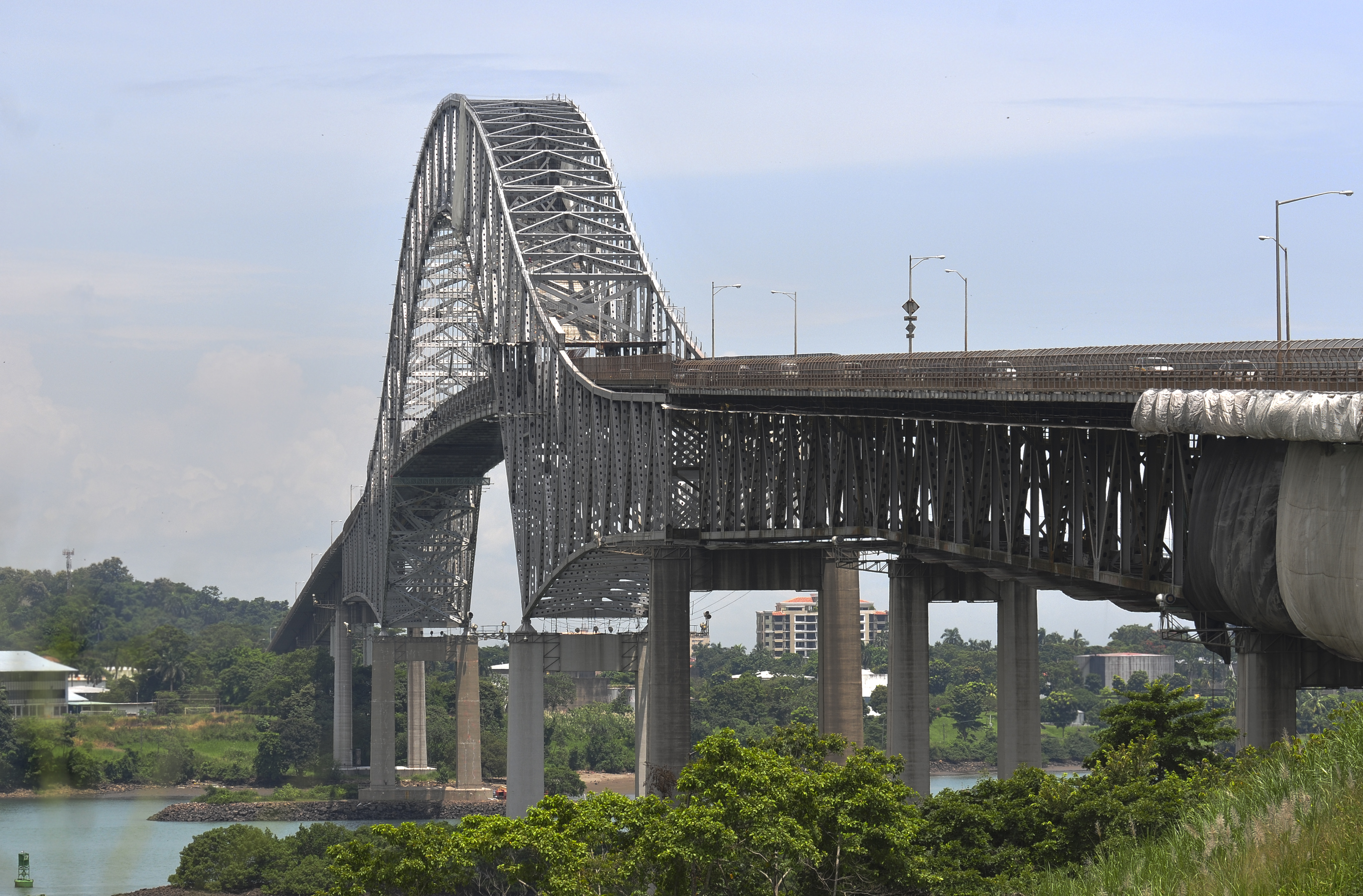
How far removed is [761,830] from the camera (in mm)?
45969

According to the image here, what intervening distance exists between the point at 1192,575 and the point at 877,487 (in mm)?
22801

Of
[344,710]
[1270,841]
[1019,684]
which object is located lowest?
[344,710]

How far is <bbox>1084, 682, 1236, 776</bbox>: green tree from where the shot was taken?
58.0 metres

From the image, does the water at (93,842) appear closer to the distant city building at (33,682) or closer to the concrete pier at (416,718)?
the distant city building at (33,682)

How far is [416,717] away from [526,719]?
248 feet

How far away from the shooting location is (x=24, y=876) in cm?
10725

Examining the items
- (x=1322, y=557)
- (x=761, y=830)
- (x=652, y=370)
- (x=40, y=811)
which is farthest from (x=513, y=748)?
(x=1322, y=557)

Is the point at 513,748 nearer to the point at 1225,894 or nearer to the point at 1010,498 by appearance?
the point at 1010,498

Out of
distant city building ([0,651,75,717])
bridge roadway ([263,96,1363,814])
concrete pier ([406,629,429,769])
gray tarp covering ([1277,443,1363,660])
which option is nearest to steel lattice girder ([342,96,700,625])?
bridge roadway ([263,96,1363,814])

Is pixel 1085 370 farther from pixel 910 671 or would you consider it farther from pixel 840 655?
pixel 840 655

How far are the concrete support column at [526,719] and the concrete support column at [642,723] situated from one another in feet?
18.6

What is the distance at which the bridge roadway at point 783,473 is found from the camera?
46.2 m

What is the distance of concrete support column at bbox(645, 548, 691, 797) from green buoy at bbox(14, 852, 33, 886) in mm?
39946

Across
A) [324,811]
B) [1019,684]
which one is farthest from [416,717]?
[1019,684]
